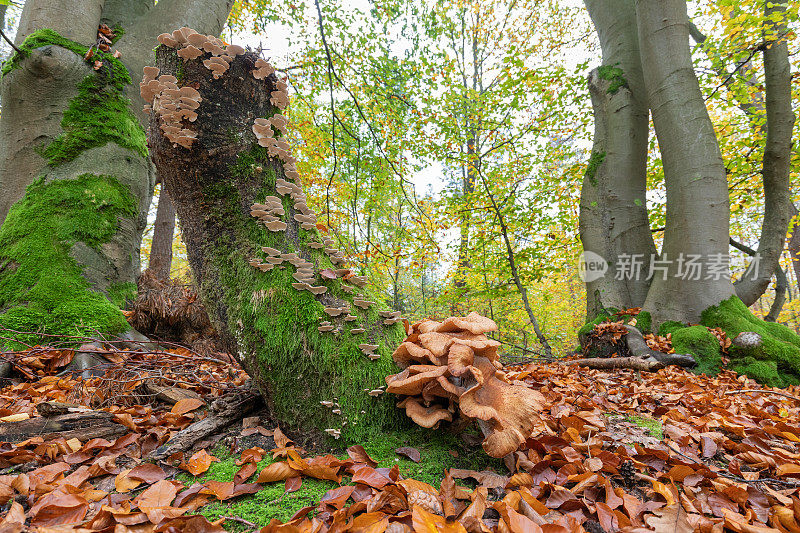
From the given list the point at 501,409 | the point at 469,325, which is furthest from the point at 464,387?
the point at 469,325

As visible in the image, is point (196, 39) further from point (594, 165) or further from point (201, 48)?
point (594, 165)

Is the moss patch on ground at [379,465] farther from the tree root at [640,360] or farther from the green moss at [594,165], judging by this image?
the green moss at [594,165]

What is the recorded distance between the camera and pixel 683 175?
201 inches

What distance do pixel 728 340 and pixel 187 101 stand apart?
6.46 meters

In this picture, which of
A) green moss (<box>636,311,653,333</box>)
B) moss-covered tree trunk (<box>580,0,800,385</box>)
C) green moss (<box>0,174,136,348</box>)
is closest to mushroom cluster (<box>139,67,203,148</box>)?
green moss (<box>0,174,136,348</box>)

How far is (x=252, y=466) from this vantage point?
1.52m

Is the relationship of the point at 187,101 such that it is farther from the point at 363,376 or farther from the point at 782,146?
the point at 782,146

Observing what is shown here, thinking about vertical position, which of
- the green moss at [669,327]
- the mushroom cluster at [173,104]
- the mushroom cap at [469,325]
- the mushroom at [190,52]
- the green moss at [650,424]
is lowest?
the green moss at [650,424]

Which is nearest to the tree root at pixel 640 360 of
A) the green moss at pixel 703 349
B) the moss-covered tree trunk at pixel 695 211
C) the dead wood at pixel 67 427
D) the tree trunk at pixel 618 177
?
the green moss at pixel 703 349

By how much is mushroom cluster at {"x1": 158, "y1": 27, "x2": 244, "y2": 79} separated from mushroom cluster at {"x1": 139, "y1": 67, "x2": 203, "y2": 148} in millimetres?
177

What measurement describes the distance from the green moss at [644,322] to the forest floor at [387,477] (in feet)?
10.4

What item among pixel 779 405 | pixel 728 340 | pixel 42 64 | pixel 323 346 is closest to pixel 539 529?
pixel 323 346

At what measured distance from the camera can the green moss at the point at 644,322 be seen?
5.25 meters

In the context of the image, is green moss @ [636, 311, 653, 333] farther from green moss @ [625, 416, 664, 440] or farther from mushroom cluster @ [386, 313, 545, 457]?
mushroom cluster @ [386, 313, 545, 457]
